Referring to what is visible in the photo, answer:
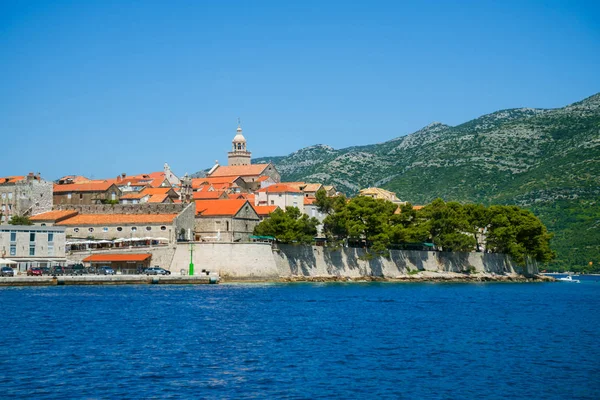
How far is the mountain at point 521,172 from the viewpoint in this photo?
135625 mm

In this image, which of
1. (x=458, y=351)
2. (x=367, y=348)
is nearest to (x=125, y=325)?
(x=367, y=348)

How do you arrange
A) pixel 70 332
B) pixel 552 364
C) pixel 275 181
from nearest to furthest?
pixel 552 364 < pixel 70 332 < pixel 275 181

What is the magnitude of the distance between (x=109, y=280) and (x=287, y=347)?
36557mm

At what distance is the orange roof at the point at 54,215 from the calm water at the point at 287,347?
19965 millimetres

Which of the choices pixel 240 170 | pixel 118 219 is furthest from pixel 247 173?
pixel 118 219

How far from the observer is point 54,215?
81.8 meters

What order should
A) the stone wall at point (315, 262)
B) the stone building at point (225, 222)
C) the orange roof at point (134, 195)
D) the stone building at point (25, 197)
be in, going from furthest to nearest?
the orange roof at point (134, 195) → the stone building at point (25, 197) → the stone building at point (225, 222) → the stone wall at point (315, 262)

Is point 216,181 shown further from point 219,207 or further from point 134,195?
point 219,207

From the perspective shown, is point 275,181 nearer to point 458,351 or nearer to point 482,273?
point 482,273

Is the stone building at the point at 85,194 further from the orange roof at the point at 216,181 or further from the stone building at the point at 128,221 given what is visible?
the orange roof at the point at 216,181

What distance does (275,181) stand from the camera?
12100 cm

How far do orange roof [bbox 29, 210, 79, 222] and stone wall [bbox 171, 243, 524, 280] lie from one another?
45.0 ft

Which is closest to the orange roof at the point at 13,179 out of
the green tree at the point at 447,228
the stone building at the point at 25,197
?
the stone building at the point at 25,197

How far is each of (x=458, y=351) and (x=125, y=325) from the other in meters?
16.6
